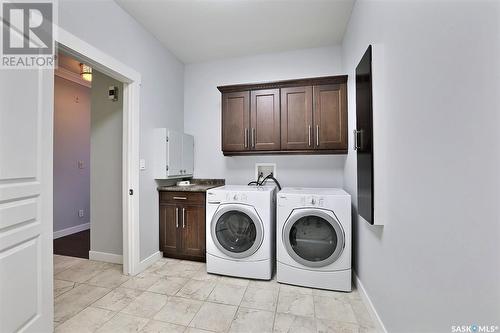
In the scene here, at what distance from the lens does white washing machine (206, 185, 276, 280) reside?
7.16ft

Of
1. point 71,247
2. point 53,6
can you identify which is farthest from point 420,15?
point 71,247

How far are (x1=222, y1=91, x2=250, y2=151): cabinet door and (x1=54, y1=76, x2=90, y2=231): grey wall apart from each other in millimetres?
2867

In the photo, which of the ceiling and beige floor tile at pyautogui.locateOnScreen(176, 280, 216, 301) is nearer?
beige floor tile at pyautogui.locateOnScreen(176, 280, 216, 301)

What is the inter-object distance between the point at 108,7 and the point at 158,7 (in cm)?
44

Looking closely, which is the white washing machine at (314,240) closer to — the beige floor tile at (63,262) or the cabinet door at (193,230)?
the cabinet door at (193,230)

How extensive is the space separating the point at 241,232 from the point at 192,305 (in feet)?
2.60

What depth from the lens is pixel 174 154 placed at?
2.76 meters

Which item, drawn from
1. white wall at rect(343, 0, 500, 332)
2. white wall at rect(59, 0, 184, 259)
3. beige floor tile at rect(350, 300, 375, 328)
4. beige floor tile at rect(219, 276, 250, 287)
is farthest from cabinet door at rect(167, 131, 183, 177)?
beige floor tile at rect(350, 300, 375, 328)

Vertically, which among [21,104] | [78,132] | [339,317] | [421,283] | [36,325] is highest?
[78,132]

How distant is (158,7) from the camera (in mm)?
2133

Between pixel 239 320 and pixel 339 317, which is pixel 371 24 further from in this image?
pixel 239 320

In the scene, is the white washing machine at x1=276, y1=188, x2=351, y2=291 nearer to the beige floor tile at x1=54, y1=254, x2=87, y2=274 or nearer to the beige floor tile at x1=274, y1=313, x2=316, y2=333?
the beige floor tile at x1=274, y1=313, x2=316, y2=333

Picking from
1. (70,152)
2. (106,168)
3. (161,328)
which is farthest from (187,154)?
(70,152)

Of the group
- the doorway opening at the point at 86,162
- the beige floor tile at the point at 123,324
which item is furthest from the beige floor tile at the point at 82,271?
the beige floor tile at the point at 123,324
